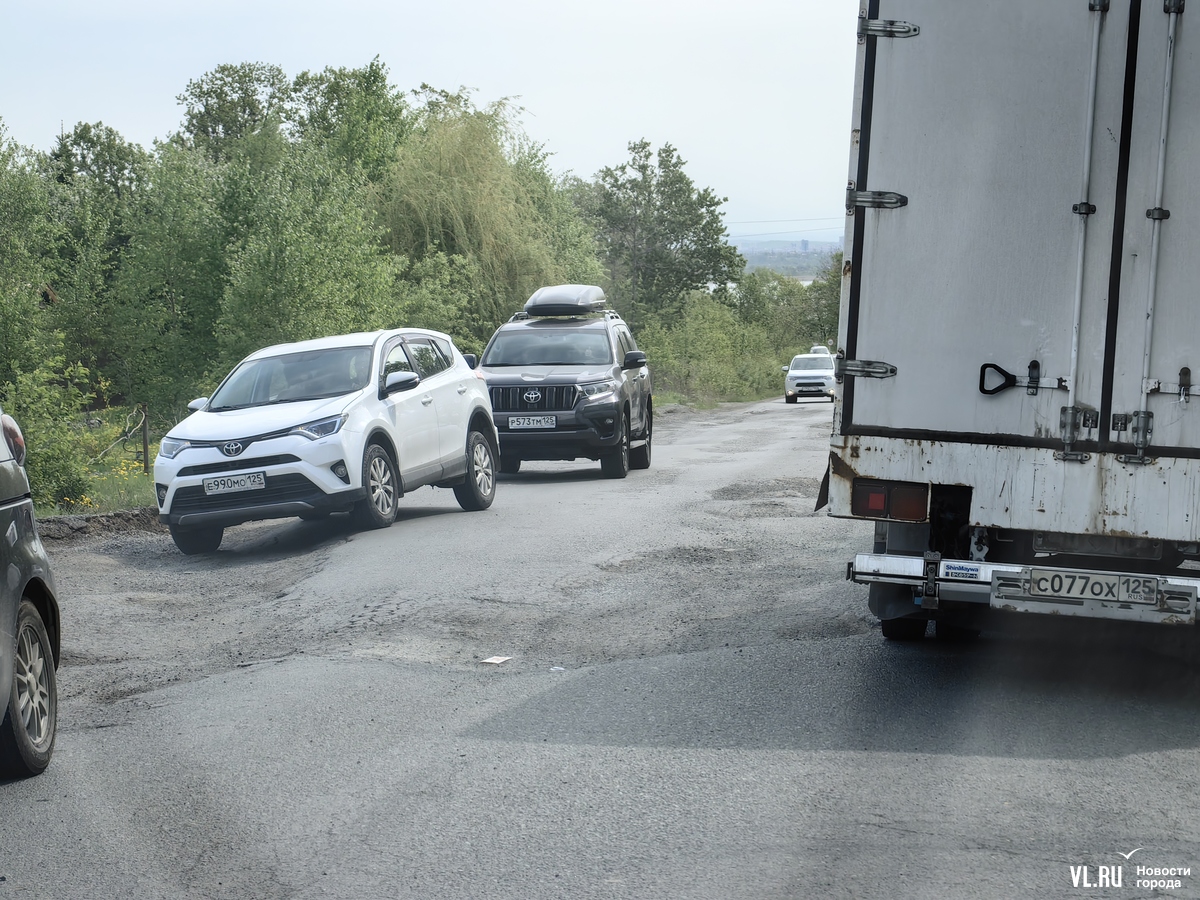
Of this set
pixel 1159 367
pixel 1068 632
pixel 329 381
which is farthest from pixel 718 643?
pixel 329 381

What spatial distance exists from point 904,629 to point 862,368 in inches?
67.9

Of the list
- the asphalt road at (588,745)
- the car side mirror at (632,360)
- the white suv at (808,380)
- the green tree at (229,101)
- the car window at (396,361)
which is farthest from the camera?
the green tree at (229,101)

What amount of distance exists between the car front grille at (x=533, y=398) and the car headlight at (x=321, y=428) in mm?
5721

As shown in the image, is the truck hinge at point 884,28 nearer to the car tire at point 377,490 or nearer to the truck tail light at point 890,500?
the truck tail light at point 890,500

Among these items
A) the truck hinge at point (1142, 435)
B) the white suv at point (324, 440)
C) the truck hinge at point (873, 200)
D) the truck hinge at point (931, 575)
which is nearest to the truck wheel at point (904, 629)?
the truck hinge at point (931, 575)

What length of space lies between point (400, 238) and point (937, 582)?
89.1 ft

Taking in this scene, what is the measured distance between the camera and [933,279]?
593cm

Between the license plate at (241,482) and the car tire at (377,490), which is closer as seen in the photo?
the license plate at (241,482)

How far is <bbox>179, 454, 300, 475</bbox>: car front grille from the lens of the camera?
11.3 meters

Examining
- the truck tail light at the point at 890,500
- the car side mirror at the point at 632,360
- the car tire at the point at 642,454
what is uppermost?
the car side mirror at the point at 632,360

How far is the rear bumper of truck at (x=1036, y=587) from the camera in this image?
18.0 feet

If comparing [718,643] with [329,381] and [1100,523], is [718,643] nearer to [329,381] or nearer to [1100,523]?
[1100,523]

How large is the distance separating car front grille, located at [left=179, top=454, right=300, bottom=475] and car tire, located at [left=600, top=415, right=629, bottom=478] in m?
6.42

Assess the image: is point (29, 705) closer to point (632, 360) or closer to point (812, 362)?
point (632, 360)
